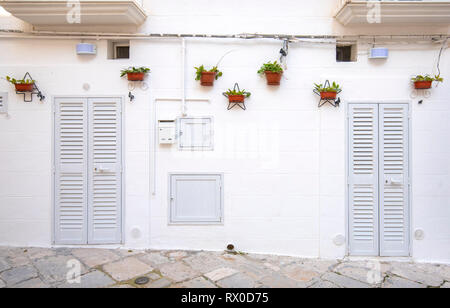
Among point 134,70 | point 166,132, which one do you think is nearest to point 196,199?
point 166,132

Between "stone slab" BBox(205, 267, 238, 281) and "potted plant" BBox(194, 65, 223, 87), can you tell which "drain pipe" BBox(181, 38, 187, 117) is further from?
"stone slab" BBox(205, 267, 238, 281)

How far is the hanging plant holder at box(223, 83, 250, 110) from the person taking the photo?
368cm

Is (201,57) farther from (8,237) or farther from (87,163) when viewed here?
(8,237)

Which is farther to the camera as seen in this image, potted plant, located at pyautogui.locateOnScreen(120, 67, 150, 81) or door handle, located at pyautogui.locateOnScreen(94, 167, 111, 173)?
door handle, located at pyautogui.locateOnScreen(94, 167, 111, 173)

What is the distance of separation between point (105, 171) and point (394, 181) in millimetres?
3750

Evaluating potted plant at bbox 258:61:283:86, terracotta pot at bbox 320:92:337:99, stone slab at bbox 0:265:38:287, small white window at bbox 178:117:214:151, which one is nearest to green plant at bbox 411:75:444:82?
terracotta pot at bbox 320:92:337:99

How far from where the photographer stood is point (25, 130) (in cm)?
384

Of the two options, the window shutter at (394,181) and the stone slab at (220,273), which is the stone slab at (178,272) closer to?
the stone slab at (220,273)

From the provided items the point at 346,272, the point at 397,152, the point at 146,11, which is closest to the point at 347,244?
the point at 346,272

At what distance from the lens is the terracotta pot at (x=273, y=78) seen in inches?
144

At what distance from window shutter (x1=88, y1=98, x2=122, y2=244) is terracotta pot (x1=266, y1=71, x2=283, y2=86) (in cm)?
196

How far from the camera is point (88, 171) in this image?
12.6 feet

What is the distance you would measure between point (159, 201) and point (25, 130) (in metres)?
2.00

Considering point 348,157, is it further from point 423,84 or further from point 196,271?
point 196,271
